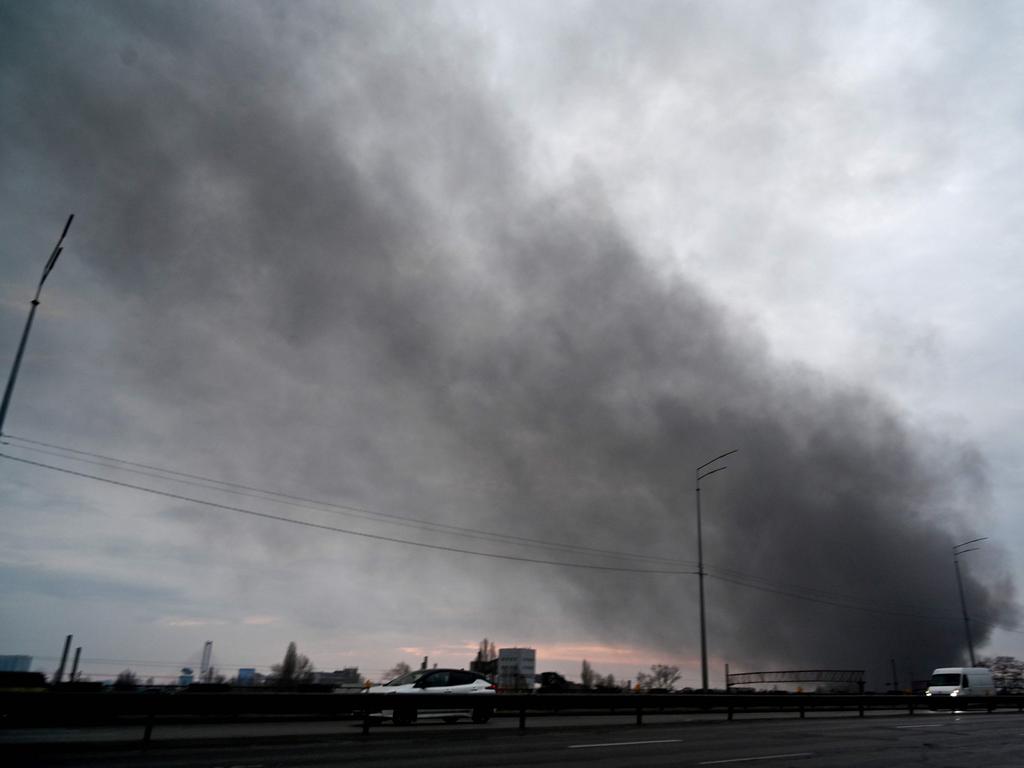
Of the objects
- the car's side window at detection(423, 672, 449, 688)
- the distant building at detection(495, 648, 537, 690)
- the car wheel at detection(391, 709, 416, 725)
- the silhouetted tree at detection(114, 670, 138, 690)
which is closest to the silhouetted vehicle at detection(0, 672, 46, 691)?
the silhouetted tree at detection(114, 670, 138, 690)

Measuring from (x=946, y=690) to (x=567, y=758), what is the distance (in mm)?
39229

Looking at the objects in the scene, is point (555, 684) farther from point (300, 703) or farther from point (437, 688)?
point (300, 703)

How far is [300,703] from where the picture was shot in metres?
18.6

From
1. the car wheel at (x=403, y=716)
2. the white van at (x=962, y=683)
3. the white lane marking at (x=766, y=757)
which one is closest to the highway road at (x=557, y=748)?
the white lane marking at (x=766, y=757)

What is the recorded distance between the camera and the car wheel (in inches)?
853

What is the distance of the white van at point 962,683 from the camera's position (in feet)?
133

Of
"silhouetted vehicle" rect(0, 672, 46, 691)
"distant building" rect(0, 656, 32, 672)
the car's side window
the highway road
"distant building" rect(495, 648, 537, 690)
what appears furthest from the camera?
"distant building" rect(495, 648, 537, 690)

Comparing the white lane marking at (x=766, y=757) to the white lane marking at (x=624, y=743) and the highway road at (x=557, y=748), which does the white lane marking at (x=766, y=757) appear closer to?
the highway road at (x=557, y=748)

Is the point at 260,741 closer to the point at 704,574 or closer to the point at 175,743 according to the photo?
the point at 175,743

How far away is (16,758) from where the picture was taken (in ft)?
38.9

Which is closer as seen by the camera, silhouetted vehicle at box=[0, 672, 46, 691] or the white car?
the white car

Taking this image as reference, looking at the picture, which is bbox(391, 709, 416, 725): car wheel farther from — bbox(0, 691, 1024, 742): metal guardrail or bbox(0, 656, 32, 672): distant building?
bbox(0, 656, 32, 672): distant building

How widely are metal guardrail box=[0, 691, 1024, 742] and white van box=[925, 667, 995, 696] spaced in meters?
11.8

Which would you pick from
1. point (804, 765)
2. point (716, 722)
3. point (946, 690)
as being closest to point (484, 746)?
point (804, 765)
